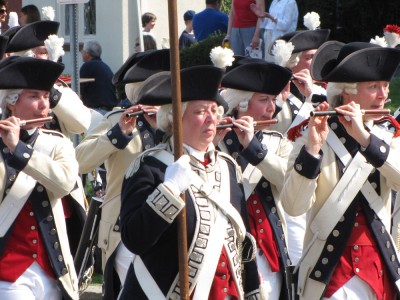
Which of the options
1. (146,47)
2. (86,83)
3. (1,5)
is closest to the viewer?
(1,5)

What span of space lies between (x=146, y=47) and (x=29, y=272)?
26.3 ft

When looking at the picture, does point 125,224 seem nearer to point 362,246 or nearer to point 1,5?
point 362,246

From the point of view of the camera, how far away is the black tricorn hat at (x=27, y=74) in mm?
7031

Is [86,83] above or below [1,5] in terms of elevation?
below

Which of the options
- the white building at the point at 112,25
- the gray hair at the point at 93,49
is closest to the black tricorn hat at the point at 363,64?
the gray hair at the point at 93,49

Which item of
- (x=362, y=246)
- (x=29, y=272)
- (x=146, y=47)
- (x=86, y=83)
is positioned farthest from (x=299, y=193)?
(x=86, y=83)

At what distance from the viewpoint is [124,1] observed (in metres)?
23.8

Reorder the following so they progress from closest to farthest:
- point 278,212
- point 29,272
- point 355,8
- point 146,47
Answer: point 29,272
point 278,212
point 146,47
point 355,8

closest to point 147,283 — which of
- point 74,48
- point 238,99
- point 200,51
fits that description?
point 238,99

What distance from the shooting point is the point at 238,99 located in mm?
7758

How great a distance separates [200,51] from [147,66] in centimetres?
884

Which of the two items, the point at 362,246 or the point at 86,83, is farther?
the point at 86,83

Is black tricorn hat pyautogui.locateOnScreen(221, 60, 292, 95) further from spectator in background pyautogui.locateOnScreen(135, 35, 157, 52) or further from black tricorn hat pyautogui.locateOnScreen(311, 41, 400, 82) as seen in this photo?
spectator in background pyautogui.locateOnScreen(135, 35, 157, 52)

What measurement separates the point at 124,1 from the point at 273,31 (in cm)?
900
